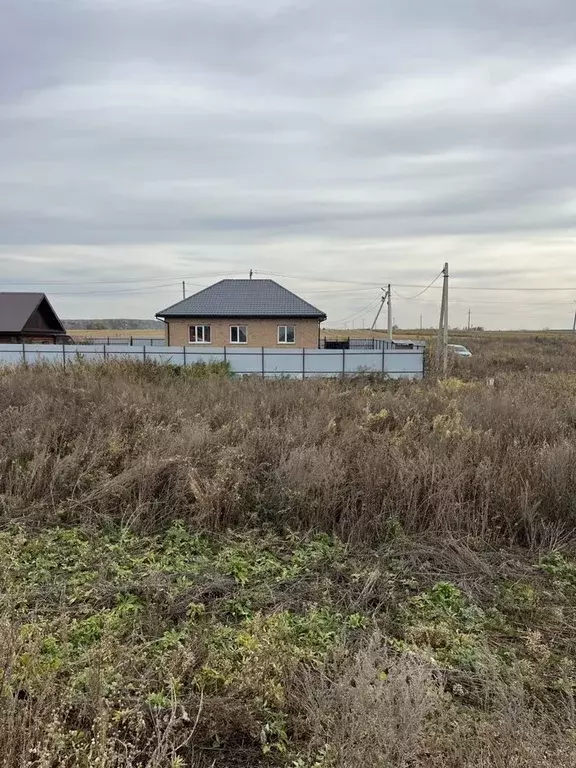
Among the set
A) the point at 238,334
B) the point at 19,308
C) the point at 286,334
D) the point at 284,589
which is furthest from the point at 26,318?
the point at 284,589

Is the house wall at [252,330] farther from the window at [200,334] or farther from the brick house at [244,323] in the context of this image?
the window at [200,334]

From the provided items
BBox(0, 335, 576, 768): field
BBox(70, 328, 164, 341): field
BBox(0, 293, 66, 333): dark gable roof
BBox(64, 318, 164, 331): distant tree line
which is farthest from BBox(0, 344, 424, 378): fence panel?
BBox(64, 318, 164, 331): distant tree line

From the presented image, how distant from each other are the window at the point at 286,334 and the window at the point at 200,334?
4216mm

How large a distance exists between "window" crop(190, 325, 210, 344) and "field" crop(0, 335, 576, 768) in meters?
21.2

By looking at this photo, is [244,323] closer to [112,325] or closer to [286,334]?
[286,334]

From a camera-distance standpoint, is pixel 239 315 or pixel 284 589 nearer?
pixel 284 589

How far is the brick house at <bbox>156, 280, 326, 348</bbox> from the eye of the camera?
2906 centimetres

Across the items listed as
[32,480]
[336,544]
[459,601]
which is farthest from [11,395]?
[459,601]

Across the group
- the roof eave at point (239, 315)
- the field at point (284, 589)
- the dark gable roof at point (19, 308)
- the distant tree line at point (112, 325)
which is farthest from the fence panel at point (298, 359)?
the distant tree line at point (112, 325)

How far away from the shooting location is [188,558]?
179 inches

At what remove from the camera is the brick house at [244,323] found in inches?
1144

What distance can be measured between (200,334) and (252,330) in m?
3.09

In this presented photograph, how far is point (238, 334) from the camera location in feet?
96.8

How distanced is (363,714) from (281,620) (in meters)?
1.21
